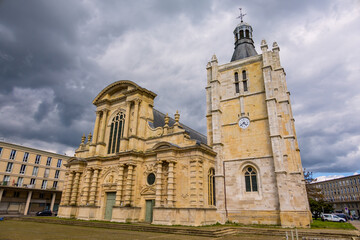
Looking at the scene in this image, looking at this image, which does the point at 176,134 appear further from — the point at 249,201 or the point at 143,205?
the point at 249,201

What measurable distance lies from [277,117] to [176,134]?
31.9 ft

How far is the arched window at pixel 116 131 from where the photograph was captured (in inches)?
1057

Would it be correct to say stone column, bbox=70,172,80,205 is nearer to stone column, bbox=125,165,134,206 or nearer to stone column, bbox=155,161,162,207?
stone column, bbox=125,165,134,206

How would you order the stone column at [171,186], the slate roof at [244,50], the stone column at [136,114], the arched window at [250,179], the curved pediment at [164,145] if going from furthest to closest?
1. the slate roof at [244,50]
2. the stone column at [136,114]
3. the arched window at [250,179]
4. the curved pediment at [164,145]
5. the stone column at [171,186]

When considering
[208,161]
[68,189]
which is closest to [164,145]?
[208,161]

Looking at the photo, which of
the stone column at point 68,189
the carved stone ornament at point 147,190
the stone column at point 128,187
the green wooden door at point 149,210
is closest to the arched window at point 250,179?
the carved stone ornament at point 147,190

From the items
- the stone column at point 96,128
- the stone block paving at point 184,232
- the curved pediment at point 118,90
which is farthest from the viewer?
the stone column at point 96,128

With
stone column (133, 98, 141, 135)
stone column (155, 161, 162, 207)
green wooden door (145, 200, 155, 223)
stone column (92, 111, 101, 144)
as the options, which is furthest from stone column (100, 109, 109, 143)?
green wooden door (145, 200, 155, 223)

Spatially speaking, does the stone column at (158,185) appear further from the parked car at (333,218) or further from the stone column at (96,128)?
the parked car at (333,218)

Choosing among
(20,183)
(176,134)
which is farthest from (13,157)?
(176,134)

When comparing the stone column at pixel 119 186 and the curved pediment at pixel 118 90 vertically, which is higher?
the curved pediment at pixel 118 90

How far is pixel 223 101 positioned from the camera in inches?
1016

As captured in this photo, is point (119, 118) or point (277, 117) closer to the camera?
point (277, 117)

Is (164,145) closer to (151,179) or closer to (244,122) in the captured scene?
(151,179)
